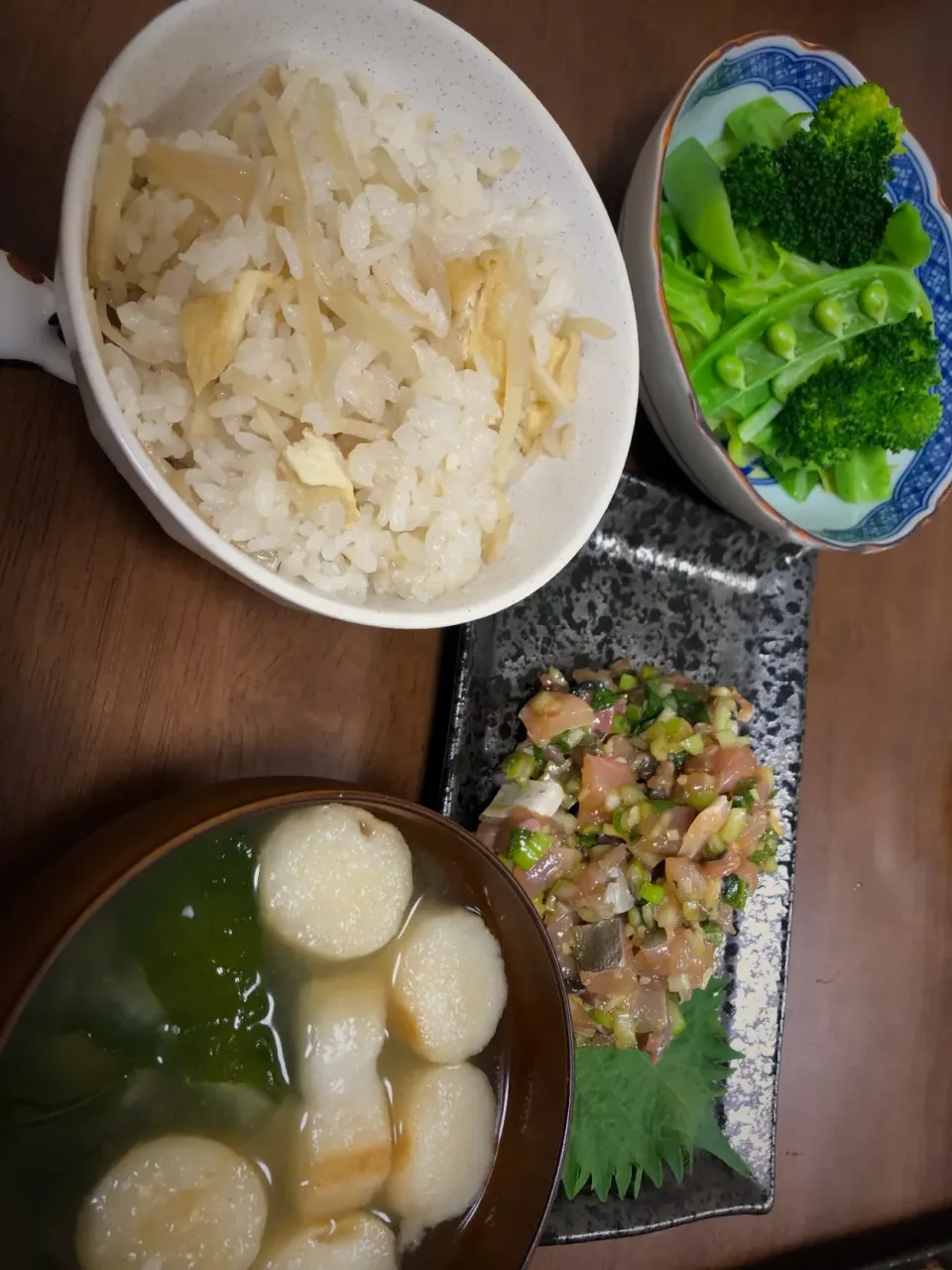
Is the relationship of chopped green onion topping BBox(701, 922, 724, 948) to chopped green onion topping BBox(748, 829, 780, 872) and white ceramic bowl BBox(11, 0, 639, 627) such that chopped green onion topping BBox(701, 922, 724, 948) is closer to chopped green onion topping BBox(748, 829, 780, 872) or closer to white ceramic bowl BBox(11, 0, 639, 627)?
chopped green onion topping BBox(748, 829, 780, 872)

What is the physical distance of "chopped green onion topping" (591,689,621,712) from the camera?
1.83 meters

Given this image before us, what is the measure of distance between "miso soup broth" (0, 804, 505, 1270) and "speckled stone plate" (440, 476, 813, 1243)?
323 millimetres

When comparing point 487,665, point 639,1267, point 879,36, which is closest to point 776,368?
point 487,665

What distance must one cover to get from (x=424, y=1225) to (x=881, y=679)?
164 cm

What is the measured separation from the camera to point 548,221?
1507 mm

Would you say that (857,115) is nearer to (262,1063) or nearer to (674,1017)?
(674,1017)

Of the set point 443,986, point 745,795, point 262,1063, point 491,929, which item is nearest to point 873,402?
point 745,795

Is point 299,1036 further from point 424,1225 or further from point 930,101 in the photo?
point 930,101

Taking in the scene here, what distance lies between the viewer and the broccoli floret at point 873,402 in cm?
188

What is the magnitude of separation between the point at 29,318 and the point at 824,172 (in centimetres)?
152

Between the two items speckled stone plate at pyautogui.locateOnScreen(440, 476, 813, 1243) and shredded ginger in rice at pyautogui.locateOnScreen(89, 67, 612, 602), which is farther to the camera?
speckled stone plate at pyautogui.locateOnScreen(440, 476, 813, 1243)

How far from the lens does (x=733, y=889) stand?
1946 millimetres

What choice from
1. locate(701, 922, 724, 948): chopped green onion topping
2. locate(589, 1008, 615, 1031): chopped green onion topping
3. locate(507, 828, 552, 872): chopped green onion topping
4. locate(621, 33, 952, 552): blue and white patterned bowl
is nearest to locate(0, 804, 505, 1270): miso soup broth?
locate(507, 828, 552, 872): chopped green onion topping

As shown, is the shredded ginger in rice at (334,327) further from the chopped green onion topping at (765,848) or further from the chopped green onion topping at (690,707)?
the chopped green onion topping at (765,848)
